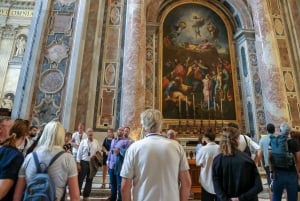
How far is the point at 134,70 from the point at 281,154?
488cm

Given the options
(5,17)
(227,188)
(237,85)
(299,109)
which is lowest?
(227,188)

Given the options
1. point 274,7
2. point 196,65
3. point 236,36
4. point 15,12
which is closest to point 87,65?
point 196,65

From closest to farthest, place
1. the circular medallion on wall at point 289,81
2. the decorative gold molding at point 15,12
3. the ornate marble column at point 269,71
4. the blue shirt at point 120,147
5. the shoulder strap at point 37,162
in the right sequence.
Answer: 1. the shoulder strap at point 37,162
2. the blue shirt at point 120,147
3. the ornate marble column at point 269,71
4. the circular medallion on wall at point 289,81
5. the decorative gold molding at point 15,12

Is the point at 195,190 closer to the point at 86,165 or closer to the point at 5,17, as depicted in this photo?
the point at 86,165

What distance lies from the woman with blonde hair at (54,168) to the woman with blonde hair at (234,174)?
1165 mm

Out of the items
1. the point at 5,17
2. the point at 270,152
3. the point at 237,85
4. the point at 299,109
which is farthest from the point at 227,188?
the point at 5,17

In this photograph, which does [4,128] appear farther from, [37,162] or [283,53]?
[283,53]

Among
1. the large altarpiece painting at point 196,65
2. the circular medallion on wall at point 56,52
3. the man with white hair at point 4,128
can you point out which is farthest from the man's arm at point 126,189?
the large altarpiece painting at point 196,65

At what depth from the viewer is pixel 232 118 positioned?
1020cm

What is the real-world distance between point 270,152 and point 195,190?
2.86m

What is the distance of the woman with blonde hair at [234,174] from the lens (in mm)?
2088

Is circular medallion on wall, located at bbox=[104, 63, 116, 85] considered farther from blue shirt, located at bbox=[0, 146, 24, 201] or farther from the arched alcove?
blue shirt, located at bbox=[0, 146, 24, 201]

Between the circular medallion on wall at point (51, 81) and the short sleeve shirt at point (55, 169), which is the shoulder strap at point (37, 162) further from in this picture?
the circular medallion on wall at point (51, 81)

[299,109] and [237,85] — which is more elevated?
[237,85]
